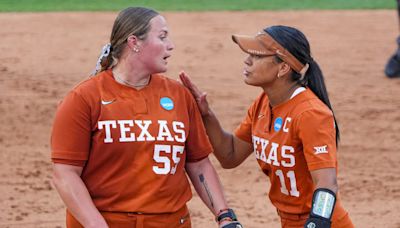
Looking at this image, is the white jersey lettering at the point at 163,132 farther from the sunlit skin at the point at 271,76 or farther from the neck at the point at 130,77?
the sunlit skin at the point at 271,76

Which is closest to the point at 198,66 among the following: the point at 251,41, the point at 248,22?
the point at 248,22

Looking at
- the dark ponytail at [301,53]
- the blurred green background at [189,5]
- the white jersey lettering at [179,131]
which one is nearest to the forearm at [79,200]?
the white jersey lettering at [179,131]

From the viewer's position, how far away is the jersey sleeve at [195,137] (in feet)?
16.1

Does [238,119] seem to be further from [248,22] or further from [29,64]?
[248,22]

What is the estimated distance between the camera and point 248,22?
15.8m

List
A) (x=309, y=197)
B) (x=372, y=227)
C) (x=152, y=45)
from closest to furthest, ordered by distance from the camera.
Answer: (x=152, y=45), (x=309, y=197), (x=372, y=227)

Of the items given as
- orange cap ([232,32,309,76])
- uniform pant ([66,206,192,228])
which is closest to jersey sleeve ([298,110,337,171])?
orange cap ([232,32,309,76])

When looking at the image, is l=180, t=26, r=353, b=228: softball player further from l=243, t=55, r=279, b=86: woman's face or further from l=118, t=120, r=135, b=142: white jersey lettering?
l=118, t=120, r=135, b=142: white jersey lettering

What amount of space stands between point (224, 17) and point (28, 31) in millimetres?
3451

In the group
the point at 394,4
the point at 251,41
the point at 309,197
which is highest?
the point at 251,41

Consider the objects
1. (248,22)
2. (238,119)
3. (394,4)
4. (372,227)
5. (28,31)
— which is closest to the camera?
(372,227)

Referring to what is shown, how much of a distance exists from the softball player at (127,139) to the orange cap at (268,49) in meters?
0.53

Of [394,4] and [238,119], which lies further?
[394,4]

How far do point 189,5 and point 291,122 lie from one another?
12.5 metres
